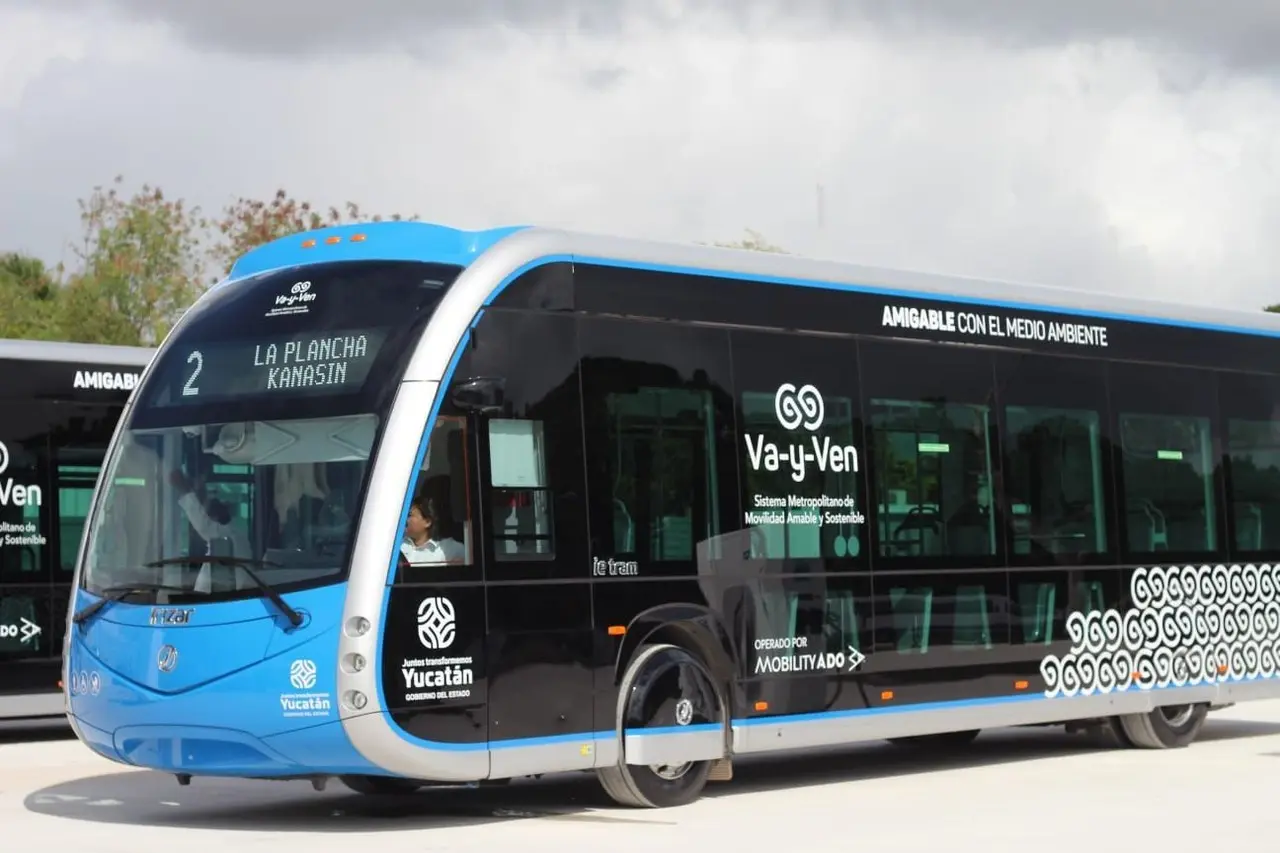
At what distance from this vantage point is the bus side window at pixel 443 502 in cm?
1209

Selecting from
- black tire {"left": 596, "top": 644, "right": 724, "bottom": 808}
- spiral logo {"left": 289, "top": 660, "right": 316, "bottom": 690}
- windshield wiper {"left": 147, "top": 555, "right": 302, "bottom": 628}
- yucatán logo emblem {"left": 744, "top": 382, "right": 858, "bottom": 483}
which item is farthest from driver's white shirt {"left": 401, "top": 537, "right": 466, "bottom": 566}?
yucatán logo emblem {"left": 744, "top": 382, "right": 858, "bottom": 483}

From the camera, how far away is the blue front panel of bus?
38.8ft

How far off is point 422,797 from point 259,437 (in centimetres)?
315

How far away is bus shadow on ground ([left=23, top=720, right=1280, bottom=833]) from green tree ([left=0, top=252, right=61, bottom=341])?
93.8ft

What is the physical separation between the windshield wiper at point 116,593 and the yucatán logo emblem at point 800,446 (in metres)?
3.78

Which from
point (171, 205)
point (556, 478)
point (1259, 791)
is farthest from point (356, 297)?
point (171, 205)

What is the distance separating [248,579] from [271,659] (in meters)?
0.48

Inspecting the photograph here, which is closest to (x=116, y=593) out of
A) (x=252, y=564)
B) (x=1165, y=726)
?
(x=252, y=564)

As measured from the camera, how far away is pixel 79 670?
42.2 feet

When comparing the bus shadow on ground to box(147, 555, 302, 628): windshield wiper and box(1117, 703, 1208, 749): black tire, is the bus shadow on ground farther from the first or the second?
box(147, 555, 302, 628): windshield wiper

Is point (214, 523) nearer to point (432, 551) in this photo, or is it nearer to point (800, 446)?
point (432, 551)

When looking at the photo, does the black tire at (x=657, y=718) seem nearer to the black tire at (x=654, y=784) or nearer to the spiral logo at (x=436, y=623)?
the black tire at (x=654, y=784)

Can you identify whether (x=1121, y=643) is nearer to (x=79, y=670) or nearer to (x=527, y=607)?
(x=527, y=607)

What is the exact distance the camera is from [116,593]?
500 inches
